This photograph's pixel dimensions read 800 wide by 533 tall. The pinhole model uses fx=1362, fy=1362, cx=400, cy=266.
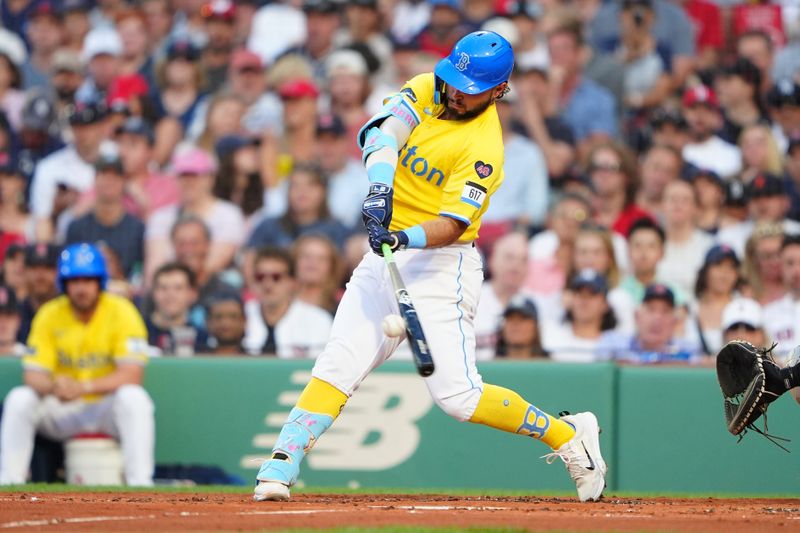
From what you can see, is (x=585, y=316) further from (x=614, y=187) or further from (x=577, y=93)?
(x=577, y=93)

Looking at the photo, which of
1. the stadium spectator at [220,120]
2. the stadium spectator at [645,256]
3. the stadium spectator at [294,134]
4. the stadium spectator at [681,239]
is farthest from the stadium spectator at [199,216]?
the stadium spectator at [681,239]

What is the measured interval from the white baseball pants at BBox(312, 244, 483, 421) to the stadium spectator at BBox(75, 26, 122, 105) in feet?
23.4

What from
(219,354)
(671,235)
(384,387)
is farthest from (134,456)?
(671,235)

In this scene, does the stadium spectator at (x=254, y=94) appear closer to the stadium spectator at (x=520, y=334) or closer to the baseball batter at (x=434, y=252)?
the stadium spectator at (x=520, y=334)

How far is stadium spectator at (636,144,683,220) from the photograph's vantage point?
1061cm

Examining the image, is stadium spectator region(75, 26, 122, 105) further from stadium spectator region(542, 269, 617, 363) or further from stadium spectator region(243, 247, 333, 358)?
stadium spectator region(542, 269, 617, 363)

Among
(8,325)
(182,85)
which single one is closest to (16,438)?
(8,325)

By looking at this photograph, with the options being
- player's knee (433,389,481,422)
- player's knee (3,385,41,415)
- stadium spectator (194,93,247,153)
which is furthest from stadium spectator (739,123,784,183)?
player's knee (3,385,41,415)

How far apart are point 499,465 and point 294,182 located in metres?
3.11

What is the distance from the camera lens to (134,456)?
28.5 ft

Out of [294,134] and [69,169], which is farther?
[69,169]

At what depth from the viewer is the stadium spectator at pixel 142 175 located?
37.5 feet

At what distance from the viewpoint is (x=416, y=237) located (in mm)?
5867

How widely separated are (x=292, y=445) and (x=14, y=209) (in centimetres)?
629
